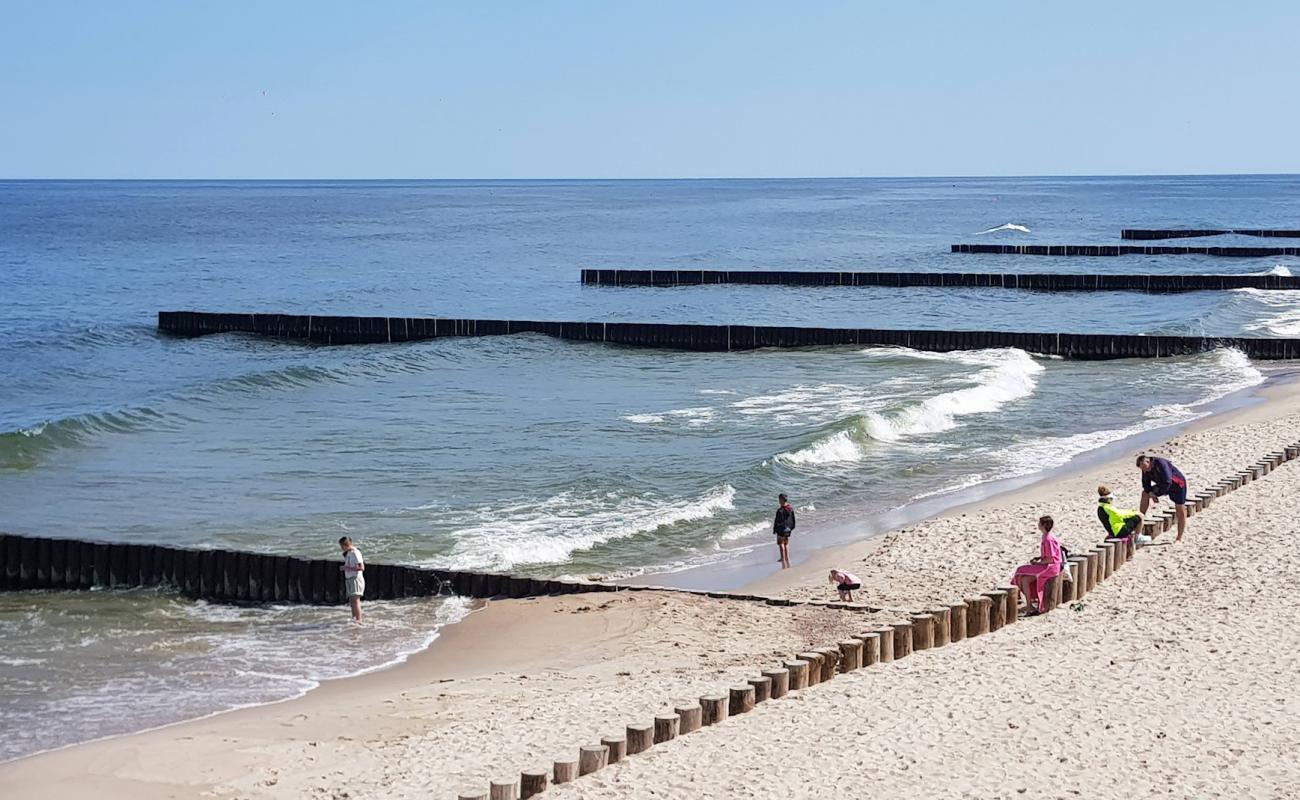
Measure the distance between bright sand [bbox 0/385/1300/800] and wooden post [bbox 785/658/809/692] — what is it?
0.12 meters

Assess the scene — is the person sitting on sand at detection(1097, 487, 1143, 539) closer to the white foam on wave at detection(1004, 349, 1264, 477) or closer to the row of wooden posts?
the row of wooden posts

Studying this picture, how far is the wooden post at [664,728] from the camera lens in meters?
11.8

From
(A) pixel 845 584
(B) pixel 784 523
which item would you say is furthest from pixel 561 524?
(A) pixel 845 584

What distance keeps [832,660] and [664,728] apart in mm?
2446

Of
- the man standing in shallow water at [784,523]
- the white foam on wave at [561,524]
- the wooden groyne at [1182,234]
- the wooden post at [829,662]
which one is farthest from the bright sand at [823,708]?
the wooden groyne at [1182,234]

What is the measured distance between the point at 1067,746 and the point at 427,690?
6891 mm

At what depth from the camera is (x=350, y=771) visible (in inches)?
501

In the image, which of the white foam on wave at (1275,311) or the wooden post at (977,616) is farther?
the white foam on wave at (1275,311)

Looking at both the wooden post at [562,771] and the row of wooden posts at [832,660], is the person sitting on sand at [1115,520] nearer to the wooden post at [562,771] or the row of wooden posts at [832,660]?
the row of wooden posts at [832,660]

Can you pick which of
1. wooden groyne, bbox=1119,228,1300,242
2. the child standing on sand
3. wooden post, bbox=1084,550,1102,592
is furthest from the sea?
wooden groyne, bbox=1119,228,1300,242

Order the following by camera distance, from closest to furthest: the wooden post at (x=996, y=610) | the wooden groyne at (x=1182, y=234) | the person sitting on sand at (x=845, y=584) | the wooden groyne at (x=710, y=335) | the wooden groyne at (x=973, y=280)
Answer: the wooden post at (x=996, y=610) → the person sitting on sand at (x=845, y=584) → the wooden groyne at (x=710, y=335) → the wooden groyne at (x=973, y=280) → the wooden groyne at (x=1182, y=234)

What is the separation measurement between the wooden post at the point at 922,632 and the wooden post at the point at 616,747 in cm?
419

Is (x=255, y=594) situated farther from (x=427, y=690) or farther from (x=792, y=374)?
(x=792, y=374)

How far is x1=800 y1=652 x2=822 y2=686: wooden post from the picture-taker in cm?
1340
